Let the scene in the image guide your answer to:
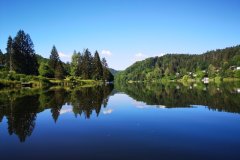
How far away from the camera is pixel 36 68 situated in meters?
112

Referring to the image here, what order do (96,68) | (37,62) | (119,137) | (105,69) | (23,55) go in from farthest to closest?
1. (105,69)
2. (96,68)
3. (37,62)
4. (23,55)
5. (119,137)

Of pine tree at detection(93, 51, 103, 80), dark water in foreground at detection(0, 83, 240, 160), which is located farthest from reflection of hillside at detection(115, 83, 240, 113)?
pine tree at detection(93, 51, 103, 80)

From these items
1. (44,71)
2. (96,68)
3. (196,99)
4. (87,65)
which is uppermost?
(87,65)

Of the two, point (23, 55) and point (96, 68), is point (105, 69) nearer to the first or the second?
point (96, 68)

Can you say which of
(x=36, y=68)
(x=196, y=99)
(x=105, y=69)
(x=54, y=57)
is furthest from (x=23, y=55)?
(x=196, y=99)

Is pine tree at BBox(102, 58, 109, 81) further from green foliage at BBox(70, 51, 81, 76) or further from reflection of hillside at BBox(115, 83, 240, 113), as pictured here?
reflection of hillside at BBox(115, 83, 240, 113)

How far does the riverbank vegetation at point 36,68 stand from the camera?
8554cm

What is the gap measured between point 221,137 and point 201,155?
13.5 ft

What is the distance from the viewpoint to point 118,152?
1186 cm

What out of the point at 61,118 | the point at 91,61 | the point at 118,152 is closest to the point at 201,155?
the point at 118,152

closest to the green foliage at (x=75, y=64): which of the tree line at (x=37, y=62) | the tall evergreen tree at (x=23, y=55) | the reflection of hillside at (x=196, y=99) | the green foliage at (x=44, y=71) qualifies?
the tree line at (x=37, y=62)

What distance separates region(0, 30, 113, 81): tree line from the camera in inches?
3986

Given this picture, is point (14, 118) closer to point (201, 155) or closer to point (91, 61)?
point (201, 155)

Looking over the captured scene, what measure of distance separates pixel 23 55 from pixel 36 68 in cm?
985
